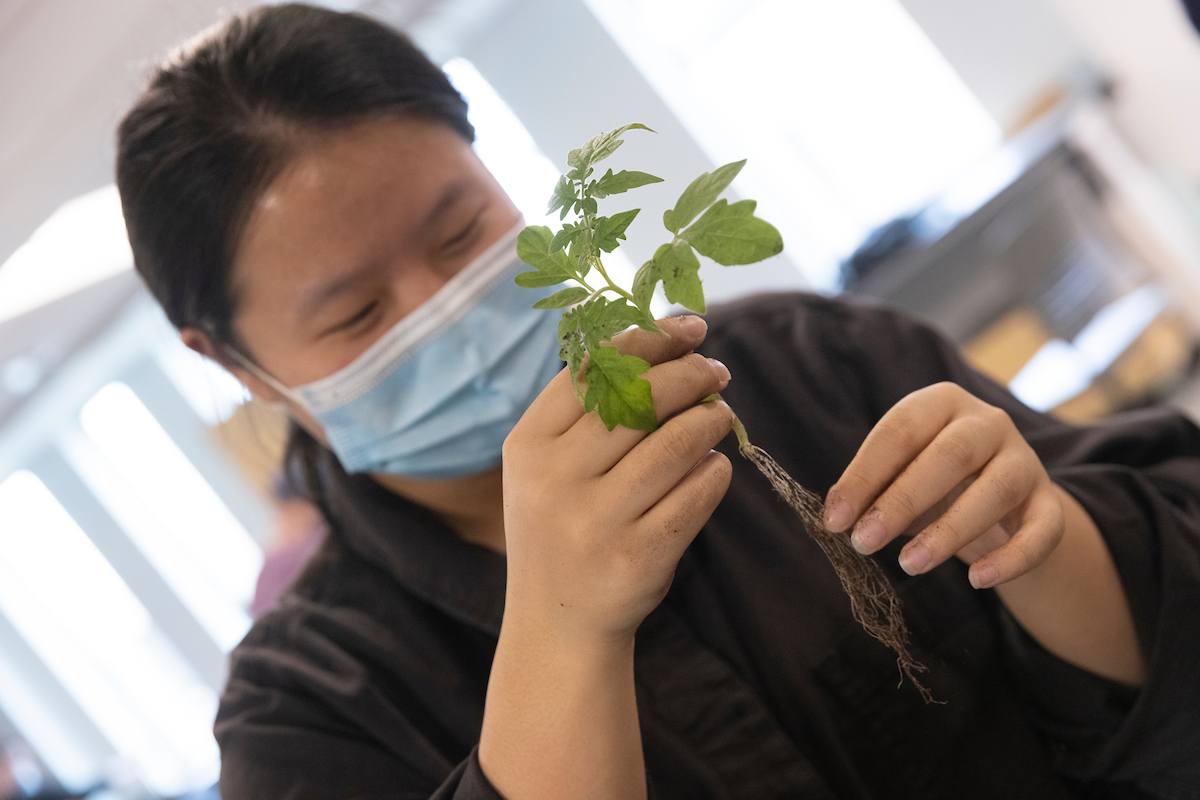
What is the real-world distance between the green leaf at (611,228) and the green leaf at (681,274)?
0.11 feet

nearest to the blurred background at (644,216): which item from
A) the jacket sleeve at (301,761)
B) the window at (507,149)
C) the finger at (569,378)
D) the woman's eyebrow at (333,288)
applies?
the window at (507,149)

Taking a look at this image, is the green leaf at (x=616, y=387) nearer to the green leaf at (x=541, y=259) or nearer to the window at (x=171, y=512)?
the green leaf at (x=541, y=259)

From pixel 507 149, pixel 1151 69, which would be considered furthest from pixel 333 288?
pixel 1151 69

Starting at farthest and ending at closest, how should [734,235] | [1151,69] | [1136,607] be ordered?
1. [1151,69]
2. [1136,607]
3. [734,235]

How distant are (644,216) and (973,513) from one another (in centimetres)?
37

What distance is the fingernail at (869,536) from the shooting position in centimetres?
59

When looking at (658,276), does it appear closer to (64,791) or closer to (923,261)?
(923,261)

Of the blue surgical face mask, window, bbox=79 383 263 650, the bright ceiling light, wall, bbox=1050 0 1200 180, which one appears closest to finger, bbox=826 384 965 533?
the blue surgical face mask

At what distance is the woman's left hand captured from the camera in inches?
23.3

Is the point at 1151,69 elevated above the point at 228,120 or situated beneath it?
situated beneath

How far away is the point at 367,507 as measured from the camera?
3.33 ft

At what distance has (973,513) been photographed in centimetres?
60

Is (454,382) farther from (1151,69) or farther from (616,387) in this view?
(1151,69)

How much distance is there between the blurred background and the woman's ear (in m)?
0.12
